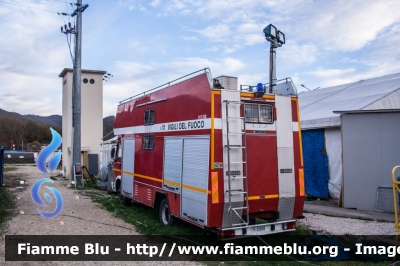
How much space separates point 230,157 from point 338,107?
31.0ft

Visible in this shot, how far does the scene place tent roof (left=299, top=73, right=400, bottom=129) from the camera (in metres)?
14.1

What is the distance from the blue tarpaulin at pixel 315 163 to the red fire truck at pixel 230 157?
22.7 ft

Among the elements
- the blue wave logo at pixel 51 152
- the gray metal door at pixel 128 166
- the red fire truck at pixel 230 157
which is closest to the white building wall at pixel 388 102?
the red fire truck at pixel 230 157

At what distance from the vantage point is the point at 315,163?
15.1 m

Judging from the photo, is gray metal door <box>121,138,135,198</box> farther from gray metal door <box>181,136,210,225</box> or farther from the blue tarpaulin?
the blue tarpaulin

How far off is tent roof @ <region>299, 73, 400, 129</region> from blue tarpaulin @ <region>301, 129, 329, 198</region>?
49 cm

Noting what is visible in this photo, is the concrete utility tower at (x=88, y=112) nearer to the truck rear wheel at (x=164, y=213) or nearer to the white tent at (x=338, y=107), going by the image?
the white tent at (x=338, y=107)

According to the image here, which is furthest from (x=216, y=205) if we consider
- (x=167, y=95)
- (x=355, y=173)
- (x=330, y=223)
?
(x=355, y=173)

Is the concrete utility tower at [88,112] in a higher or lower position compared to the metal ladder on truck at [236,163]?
higher

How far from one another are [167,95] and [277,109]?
272 cm

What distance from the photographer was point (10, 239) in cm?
824

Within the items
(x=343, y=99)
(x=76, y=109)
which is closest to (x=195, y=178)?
(x=343, y=99)

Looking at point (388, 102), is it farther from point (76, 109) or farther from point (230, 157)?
point (76, 109)

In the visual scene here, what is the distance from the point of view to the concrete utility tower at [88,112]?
1025 inches
